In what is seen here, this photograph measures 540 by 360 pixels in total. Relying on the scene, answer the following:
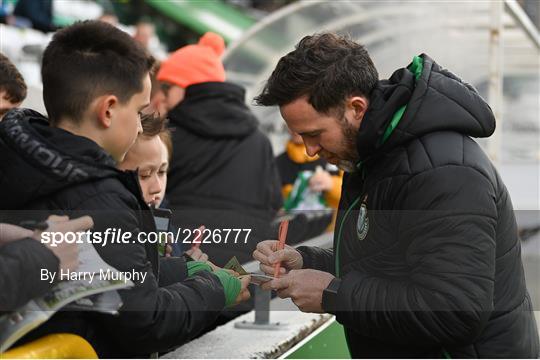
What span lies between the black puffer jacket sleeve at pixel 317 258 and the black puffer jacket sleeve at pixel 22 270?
0.77 m

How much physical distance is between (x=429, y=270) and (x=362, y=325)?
9.7 inches

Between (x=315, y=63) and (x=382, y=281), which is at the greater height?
(x=315, y=63)

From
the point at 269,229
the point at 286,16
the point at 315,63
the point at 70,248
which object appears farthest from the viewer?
the point at 286,16

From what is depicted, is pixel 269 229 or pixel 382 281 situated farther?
pixel 269 229

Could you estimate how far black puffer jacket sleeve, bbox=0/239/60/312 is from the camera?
2.23 meters

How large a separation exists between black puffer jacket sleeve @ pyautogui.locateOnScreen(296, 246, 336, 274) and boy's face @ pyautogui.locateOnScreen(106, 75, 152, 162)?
0.56 meters

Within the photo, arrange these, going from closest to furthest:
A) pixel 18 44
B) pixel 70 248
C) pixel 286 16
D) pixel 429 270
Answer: pixel 70 248 → pixel 429 270 → pixel 18 44 → pixel 286 16

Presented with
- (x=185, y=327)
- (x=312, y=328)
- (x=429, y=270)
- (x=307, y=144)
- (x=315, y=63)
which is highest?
(x=315, y=63)

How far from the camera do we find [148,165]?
365cm

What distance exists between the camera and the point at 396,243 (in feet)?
8.61

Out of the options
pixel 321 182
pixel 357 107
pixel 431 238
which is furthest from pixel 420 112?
pixel 321 182

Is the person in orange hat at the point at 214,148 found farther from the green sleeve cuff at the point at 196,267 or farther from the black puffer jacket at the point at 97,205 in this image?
the black puffer jacket at the point at 97,205

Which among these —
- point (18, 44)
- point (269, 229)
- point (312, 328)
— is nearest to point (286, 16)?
point (18, 44)

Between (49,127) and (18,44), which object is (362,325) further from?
(18,44)
